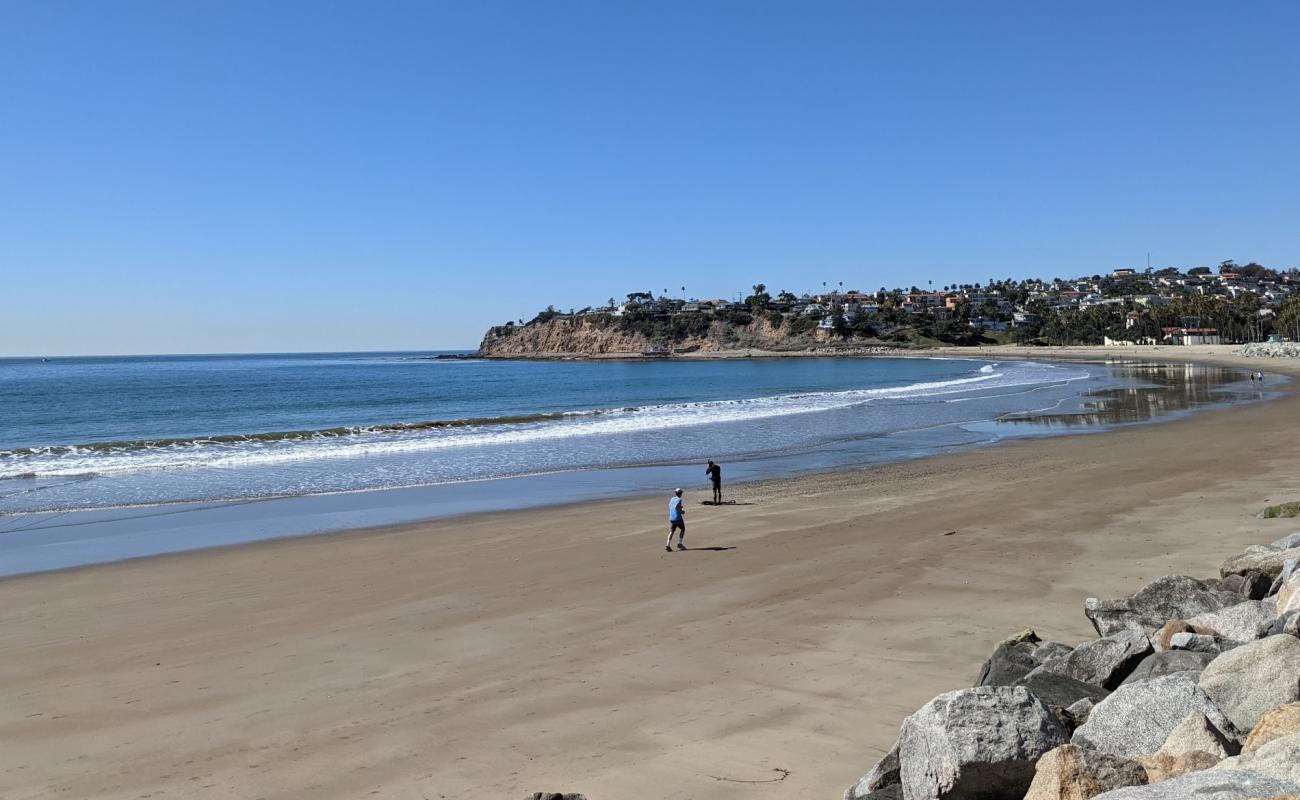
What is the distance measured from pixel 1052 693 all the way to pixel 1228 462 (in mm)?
20734

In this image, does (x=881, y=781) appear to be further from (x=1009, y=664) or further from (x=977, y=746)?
(x=1009, y=664)

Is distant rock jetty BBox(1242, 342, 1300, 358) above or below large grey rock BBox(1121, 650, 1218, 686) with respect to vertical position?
above

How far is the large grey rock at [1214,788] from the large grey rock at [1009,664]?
3.67m

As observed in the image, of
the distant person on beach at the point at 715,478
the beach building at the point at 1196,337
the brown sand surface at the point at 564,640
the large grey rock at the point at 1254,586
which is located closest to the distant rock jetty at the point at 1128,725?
the brown sand surface at the point at 564,640

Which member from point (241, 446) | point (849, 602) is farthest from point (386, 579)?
point (241, 446)

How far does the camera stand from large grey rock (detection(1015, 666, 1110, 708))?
21.5 ft

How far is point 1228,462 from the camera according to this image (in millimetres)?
23531

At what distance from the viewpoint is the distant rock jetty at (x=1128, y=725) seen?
167 inches

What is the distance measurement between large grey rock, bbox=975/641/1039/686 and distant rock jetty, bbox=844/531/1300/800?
22 mm

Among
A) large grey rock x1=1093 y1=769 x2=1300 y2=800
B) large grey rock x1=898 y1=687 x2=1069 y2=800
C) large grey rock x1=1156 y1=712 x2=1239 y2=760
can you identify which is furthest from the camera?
large grey rock x1=898 y1=687 x2=1069 y2=800

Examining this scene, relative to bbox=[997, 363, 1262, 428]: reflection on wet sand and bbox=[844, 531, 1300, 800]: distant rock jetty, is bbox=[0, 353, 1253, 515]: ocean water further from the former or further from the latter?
bbox=[844, 531, 1300, 800]: distant rock jetty

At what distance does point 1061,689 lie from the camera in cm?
669

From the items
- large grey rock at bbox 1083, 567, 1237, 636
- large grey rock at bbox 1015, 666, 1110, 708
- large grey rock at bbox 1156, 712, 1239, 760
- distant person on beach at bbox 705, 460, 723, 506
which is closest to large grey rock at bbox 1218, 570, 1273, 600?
large grey rock at bbox 1083, 567, 1237, 636

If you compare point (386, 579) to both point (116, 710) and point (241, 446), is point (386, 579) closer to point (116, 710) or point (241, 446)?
point (116, 710)
